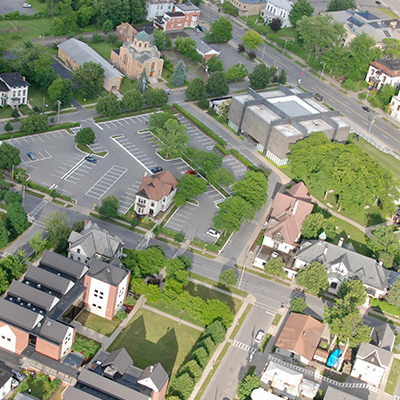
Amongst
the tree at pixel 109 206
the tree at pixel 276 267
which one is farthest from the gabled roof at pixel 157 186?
the tree at pixel 276 267

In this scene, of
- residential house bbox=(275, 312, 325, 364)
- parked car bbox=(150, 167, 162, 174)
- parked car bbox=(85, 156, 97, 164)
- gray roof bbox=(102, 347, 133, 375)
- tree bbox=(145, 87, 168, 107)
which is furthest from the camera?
tree bbox=(145, 87, 168, 107)

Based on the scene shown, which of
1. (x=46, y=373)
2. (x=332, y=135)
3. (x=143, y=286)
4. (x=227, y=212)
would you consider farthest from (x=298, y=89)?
(x=46, y=373)

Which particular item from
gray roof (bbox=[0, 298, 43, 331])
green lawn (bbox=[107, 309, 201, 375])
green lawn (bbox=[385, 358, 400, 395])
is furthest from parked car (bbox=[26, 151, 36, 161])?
green lawn (bbox=[385, 358, 400, 395])

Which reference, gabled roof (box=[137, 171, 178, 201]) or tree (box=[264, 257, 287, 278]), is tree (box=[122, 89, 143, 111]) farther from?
tree (box=[264, 257, 287, 278])

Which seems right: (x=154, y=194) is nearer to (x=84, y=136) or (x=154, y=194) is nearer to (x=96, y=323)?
(x=84, y=136)

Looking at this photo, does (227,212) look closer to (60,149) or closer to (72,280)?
(72,280)

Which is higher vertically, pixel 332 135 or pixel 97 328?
pixel 332 135
